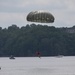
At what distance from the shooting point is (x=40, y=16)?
397 ft

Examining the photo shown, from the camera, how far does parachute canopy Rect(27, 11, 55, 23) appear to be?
395ft

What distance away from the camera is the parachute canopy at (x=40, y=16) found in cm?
12036

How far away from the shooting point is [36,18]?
395 ft
